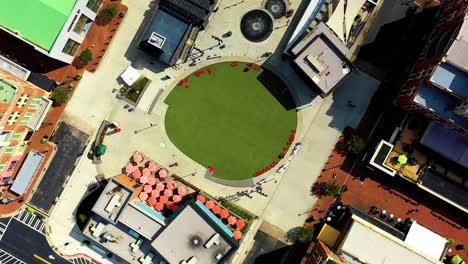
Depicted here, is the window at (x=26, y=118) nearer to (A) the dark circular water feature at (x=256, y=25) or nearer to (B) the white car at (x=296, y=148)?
(A) the dark circular water feature at (x=256, y=25)

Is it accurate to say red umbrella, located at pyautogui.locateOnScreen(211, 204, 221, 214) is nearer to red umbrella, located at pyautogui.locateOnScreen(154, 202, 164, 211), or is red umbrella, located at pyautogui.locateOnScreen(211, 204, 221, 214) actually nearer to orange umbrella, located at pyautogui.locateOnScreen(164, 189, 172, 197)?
orange umbrella, located at pyautogui.locateOnScreen(164, 189, 172, 197)

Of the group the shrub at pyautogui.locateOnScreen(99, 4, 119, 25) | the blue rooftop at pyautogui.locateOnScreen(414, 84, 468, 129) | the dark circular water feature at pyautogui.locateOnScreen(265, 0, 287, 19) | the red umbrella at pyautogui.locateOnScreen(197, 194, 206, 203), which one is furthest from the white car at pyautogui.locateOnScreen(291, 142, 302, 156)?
the shrub at pyautogui.locateOnScreen(99, 4, 119, 25)

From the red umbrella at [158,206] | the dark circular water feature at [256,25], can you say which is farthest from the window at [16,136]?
the dark circular water feature at [256,25]

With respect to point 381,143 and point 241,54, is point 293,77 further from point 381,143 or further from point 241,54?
point 381,143

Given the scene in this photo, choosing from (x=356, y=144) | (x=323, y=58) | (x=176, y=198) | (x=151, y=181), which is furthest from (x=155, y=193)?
(x=323, y=58)

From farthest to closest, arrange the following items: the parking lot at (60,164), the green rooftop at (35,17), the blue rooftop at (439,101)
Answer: the parking lot at (60,164)
the green rooftop at (35,17)
the blue rooftop at (439,101)

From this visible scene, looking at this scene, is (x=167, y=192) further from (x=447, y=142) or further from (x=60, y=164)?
(x=447, y=142)
